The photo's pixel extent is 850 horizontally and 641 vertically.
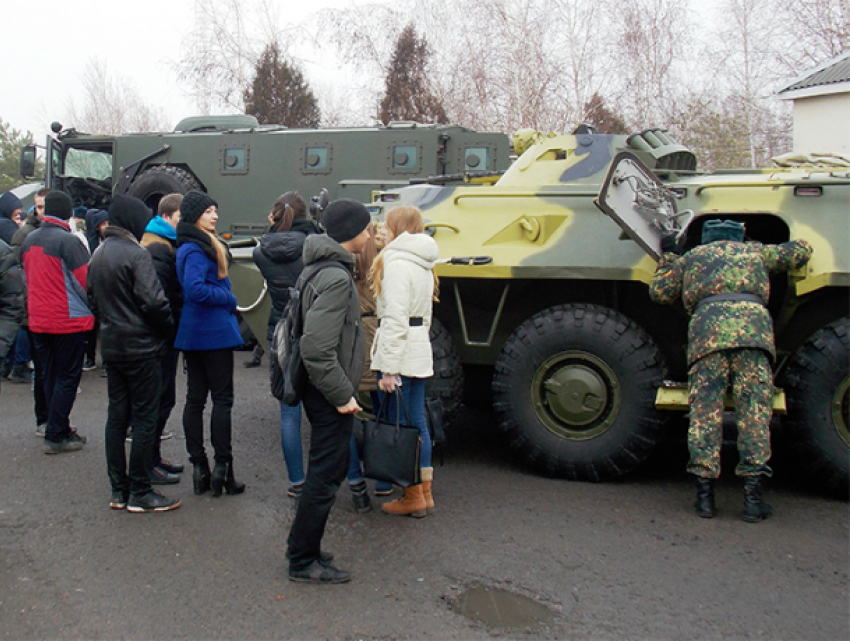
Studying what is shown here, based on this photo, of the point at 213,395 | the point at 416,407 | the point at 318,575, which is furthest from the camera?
the point at 213,395

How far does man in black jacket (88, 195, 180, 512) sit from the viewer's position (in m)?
4.51

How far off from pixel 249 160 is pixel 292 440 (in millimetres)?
9419

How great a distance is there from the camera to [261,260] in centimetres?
556

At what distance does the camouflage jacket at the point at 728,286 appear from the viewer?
440 cm

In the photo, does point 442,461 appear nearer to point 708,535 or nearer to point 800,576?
point 708,535

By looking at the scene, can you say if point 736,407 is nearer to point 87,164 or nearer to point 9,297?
point 9,297

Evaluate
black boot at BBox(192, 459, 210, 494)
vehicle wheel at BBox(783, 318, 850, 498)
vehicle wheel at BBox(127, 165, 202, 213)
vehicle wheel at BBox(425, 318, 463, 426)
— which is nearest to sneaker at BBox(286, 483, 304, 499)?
black boot at BBox(192, 459, 210, 494)

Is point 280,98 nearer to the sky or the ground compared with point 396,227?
nearer to the sky

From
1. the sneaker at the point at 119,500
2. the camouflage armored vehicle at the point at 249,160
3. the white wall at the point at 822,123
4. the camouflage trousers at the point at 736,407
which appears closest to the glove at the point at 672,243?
the camouflage trousers at the point at 736,407

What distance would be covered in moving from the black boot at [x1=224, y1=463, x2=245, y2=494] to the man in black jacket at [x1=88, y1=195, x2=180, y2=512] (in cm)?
30

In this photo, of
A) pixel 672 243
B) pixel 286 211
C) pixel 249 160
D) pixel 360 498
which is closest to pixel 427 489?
pixel 360 498

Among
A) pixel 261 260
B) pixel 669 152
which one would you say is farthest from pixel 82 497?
pixel 669 152

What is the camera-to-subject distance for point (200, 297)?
453cm

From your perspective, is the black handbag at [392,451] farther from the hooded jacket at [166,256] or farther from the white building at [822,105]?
the white building at [822,105]
